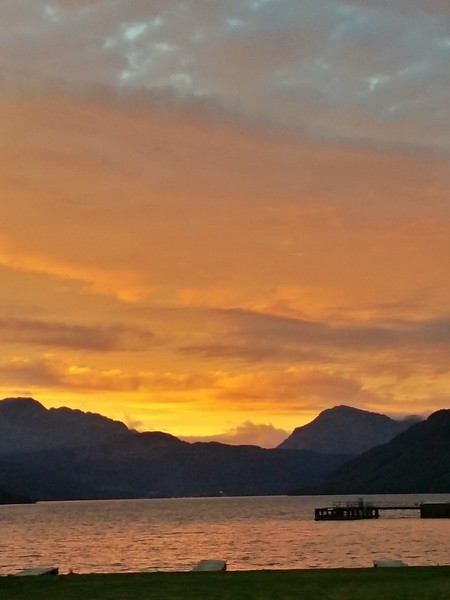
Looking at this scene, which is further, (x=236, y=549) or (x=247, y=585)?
(x=236, y=549)

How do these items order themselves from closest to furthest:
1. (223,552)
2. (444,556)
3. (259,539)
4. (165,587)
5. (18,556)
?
(165,587) < (444,556) < (223,552) < (18,556) < (259,539)

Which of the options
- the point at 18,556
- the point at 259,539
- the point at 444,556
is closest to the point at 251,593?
the point at 444,556

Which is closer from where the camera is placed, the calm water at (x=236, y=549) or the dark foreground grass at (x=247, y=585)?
the dark foreground grass at (x=247, y=585)

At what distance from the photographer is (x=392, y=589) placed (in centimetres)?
2861

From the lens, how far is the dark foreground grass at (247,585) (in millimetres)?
28109

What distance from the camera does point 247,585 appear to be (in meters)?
30.2

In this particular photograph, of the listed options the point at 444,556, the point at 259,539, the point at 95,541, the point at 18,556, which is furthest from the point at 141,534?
the point at 444,556

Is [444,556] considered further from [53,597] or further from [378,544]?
[53,597]

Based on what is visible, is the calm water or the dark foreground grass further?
the calm water

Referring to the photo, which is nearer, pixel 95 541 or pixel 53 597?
pixel 53 597

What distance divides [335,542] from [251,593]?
128 m

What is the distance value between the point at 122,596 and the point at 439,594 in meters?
9.43

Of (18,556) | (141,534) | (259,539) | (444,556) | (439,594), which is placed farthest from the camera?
(141,534)

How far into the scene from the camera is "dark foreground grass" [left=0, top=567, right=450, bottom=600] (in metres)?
28.1
